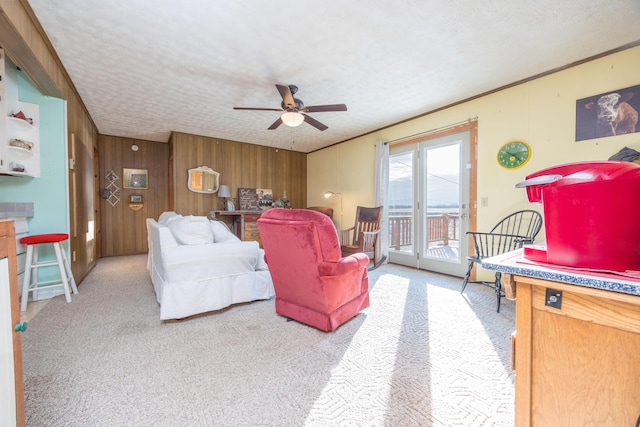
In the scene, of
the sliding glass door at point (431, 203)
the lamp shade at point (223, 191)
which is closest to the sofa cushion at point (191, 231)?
the lamp shade at point (223, 191)

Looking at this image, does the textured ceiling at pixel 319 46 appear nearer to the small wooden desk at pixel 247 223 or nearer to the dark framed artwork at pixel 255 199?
the small wooden desk at pixel 247 223

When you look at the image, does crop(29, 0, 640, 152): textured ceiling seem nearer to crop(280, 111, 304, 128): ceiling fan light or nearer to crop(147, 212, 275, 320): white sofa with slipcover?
crop(280, 111, 304, 128): ceiling fan light

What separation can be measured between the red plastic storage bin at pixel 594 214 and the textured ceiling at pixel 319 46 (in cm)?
193

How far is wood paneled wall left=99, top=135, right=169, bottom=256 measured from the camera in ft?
17.9

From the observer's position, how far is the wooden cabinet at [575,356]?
687 millimetres

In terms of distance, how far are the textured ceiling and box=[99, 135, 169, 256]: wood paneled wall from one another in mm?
1868

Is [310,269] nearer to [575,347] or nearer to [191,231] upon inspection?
[191,231]

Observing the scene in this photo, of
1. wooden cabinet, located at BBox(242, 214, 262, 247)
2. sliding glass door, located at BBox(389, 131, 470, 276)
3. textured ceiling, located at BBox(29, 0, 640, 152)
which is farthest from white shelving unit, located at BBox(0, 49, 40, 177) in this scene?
sliding glass door, located at BBox(389, 131, 470, 276)

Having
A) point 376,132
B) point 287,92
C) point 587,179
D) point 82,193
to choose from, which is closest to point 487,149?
point 376,132

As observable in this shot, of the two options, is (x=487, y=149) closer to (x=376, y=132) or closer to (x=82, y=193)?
(x=376, y=132)

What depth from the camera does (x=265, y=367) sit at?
1680mm

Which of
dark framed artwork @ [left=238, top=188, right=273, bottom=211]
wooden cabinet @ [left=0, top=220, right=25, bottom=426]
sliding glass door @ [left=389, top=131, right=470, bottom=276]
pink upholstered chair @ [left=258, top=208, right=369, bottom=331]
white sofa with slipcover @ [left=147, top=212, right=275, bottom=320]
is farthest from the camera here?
dark framed artwork @ [left=238, top=188, right=273, bottom=211]

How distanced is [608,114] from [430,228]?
2310mm

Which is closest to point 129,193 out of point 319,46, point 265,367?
point 319,46
